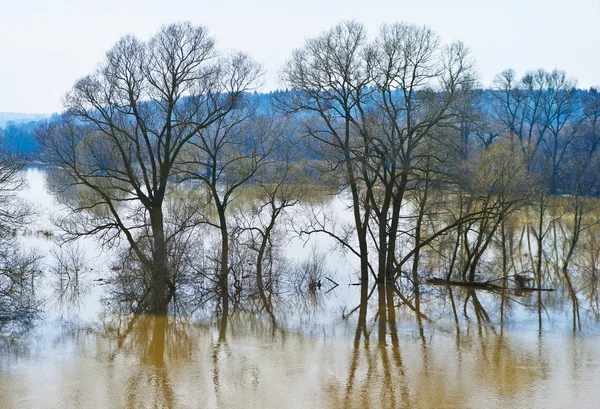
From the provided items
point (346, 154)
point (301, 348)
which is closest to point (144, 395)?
point (301, 348)

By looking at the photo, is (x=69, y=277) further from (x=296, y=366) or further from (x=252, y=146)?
(x=296, y=366)

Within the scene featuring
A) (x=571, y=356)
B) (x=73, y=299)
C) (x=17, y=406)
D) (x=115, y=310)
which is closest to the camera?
(x=17, y=406)

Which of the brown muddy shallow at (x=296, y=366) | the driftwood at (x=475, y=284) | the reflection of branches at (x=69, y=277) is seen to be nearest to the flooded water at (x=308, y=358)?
the brown muddy shallow at (x=296, y=366)

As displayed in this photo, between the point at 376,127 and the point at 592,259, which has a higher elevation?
the point at 376,127

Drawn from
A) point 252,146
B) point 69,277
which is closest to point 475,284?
point 252,146

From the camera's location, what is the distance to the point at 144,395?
14.1 meters

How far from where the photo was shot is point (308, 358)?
16.9 m

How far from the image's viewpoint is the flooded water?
14.0 metres

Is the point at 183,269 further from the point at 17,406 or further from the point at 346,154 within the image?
the point at 17,406

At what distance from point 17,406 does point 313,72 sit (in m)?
17.2

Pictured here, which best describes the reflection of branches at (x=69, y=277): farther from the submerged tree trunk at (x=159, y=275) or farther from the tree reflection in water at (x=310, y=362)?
the tree reflection in water at (x=310, y=362)

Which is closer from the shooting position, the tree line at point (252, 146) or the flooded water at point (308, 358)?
the flooded water at point (308, 358)

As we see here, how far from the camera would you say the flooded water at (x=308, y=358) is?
45.8 feet

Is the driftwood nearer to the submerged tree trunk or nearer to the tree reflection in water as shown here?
the tree reflection in water
